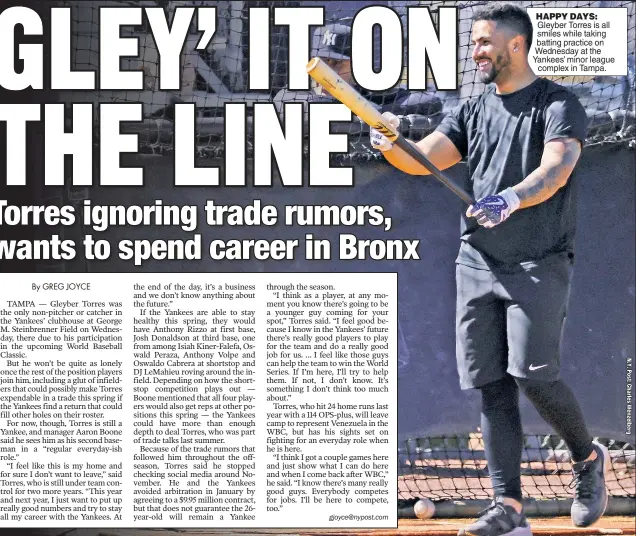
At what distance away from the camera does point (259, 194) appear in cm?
326

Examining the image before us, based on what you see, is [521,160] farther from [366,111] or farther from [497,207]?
[366,111]

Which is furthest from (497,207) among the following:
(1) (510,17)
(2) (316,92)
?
(2) (316,92)

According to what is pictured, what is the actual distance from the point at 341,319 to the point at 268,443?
16.3 inches

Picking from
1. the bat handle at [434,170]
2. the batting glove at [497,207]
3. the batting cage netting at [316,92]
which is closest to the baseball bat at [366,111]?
the bat handle at [434,170]

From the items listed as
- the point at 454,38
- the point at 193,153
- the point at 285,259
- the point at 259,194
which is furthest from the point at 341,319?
the point at 454,38

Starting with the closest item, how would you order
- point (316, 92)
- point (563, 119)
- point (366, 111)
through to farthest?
point (366, 111) → point (563, 119) → point (316, 92)

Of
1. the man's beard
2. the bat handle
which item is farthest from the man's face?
the bat handle

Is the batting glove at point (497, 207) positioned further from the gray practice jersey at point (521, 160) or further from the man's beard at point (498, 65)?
the man's beard at point (498, 65)

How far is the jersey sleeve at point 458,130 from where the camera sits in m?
3.15

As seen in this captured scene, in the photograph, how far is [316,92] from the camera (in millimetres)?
3270

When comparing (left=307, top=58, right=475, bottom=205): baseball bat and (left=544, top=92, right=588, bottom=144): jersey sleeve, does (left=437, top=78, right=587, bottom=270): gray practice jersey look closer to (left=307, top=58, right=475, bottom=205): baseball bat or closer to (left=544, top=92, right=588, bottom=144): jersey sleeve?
(left=544, top=92, right=588, bottom=144): jersey sleeve

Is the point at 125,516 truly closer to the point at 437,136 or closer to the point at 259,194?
the point at 259,194

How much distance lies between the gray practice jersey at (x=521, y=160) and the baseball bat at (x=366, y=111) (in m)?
0.11

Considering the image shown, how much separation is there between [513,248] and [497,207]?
164mm
